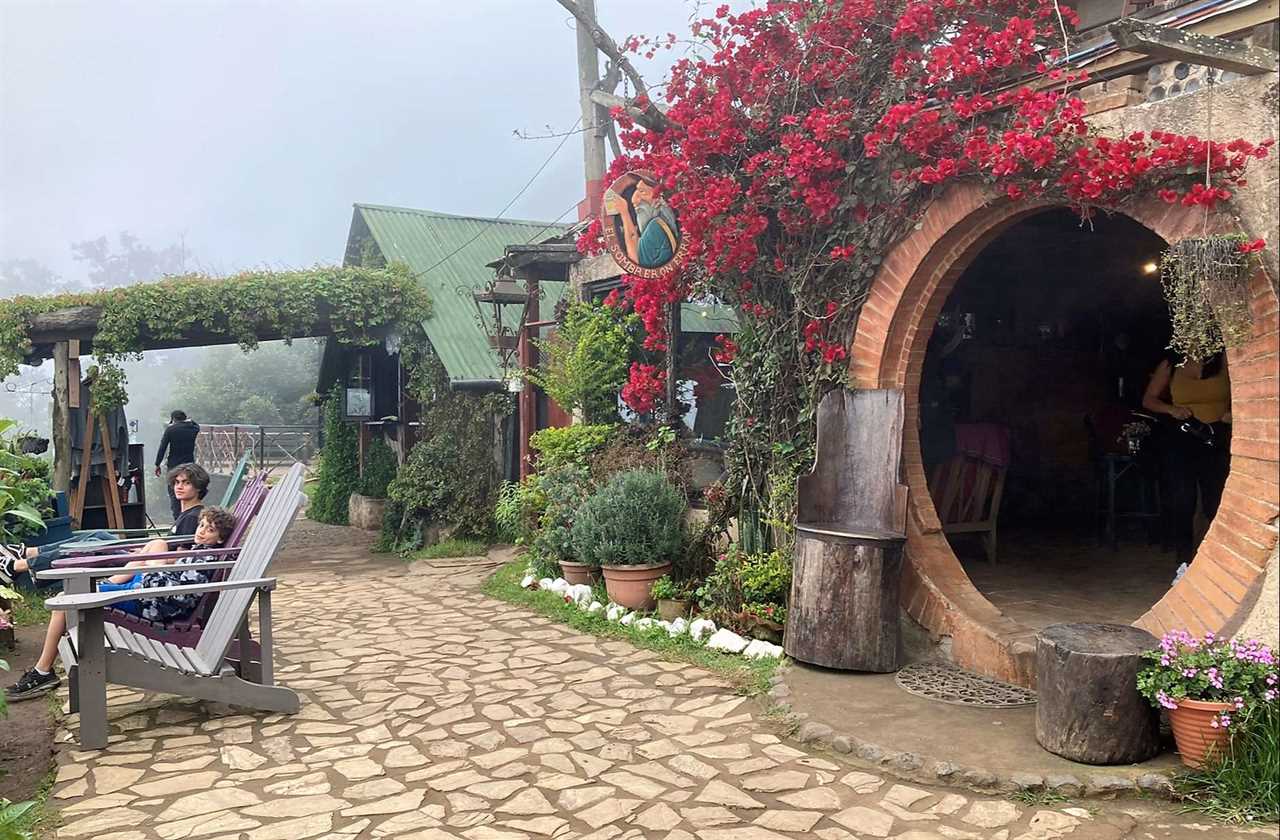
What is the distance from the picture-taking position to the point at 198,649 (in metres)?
4.21

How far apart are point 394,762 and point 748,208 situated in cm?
358

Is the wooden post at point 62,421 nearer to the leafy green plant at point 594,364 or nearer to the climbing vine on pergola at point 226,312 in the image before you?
the climbing vine on pergola at point 226,312

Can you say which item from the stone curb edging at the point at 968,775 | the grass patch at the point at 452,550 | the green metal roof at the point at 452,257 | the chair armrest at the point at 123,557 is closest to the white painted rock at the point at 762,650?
the stone curb edging at the point at 968,775

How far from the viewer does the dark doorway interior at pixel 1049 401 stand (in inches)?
249

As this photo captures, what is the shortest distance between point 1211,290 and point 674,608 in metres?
3.44

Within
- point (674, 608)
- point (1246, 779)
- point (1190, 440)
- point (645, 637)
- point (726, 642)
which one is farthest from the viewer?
point (1190, 440)

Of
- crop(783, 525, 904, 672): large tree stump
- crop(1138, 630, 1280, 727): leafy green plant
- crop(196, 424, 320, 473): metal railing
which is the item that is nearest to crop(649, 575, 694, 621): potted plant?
crop(783, 525, 904, 672): large tree stump

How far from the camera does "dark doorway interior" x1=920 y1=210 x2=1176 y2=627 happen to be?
6312 millimetres

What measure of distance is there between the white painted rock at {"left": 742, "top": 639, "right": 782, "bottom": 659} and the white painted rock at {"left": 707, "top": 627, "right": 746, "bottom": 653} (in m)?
0.05

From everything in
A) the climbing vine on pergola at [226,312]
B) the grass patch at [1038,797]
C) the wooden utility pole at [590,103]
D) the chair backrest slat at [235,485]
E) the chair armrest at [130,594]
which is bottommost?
the grass patch at [1038,797]

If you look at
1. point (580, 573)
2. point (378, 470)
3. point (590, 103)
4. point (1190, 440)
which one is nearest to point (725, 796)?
point (580, 573)

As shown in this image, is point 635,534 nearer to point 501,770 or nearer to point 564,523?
point 564,523

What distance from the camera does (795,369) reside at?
5.32 metres

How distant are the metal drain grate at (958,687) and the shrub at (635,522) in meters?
1.87
